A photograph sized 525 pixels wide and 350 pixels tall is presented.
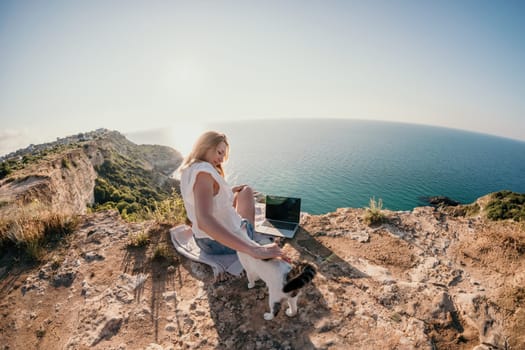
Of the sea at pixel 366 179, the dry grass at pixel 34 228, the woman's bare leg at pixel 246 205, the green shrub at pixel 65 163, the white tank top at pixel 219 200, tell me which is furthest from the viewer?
the sea at pixel 366 179

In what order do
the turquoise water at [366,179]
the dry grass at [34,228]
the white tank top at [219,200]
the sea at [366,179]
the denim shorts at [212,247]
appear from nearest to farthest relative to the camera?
the white tank top at [219,200]
the denim shorts at [212,247]
the dry grass at [34,228]
the sea at [366,179]
the turquoise water at [366,179]

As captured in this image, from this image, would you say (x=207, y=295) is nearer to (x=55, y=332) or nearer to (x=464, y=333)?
(x=55, y=332)

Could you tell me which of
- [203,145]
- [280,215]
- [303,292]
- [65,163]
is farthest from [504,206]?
[65,163]

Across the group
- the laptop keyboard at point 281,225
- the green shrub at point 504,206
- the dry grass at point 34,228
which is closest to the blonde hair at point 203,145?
the laptop keyboard at point 281,225

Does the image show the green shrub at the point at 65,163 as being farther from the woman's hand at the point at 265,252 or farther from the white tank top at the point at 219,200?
the woman's hand at the point at 265,252

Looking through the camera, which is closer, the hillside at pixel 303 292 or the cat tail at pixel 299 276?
the cat tail at pixel 299 276

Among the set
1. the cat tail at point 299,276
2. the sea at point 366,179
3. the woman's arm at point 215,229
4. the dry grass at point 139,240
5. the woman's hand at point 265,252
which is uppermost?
the woman's arm at point 215,229

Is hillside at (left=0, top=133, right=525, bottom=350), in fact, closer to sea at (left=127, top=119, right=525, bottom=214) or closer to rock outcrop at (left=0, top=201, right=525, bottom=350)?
rock outcrop at (left=0, top=201, right=525, bottom=350)

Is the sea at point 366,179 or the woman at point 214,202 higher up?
the woman at point 214,202

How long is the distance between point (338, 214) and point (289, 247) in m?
2.09

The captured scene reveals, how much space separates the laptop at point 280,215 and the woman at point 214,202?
1.11m

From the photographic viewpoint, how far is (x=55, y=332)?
3066 millimetres

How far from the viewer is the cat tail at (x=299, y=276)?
7.84 feet

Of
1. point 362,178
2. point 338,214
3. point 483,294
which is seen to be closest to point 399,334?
point 483,294
